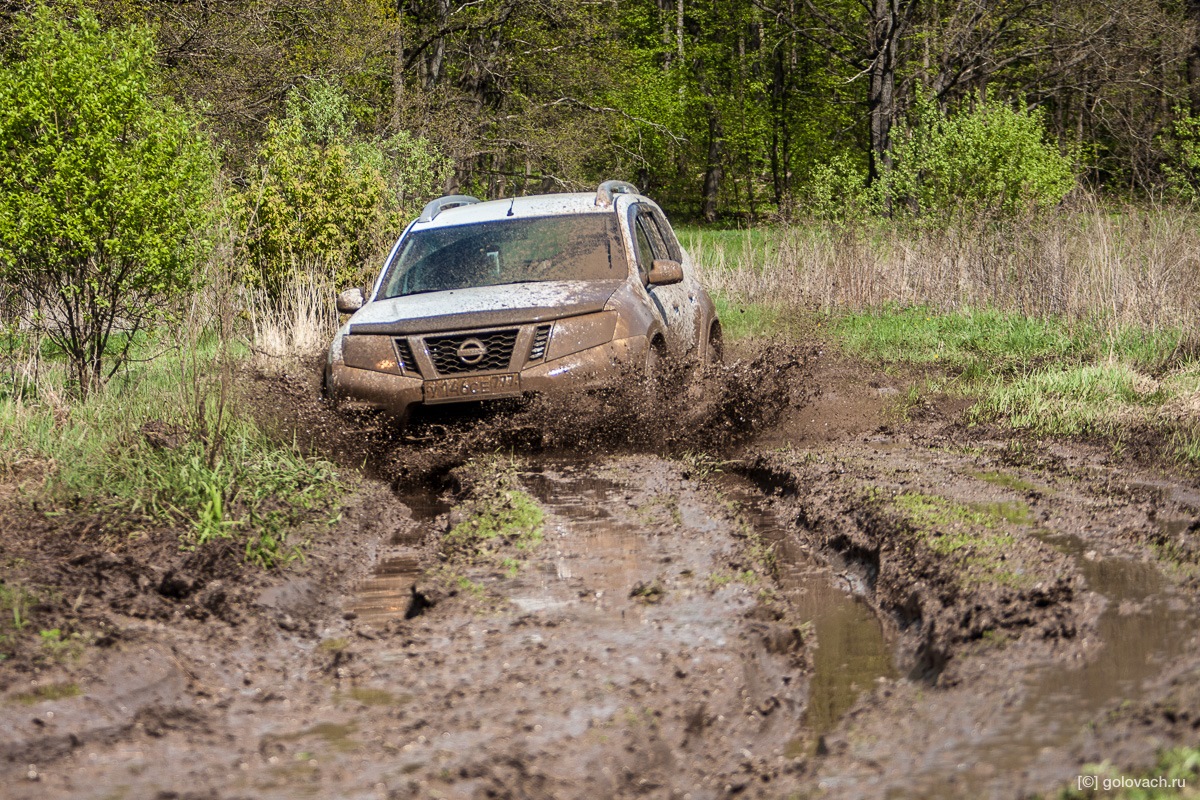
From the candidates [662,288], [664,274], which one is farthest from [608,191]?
[664,274]

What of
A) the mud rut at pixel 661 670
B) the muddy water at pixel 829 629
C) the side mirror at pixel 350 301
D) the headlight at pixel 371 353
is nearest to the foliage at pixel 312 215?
the side mirror at pixel 350 301

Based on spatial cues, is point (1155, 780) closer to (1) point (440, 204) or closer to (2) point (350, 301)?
(2) point (350, 301)

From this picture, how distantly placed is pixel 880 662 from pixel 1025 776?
130cm

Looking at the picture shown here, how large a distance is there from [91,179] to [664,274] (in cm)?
479

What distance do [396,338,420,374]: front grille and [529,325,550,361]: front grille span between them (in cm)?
76

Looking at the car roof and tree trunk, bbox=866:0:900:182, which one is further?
tree trunk, bbox=866:0:900:182

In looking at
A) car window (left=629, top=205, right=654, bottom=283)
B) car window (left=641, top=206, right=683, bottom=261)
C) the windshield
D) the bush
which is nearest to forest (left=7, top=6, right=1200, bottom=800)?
car window (left=641, top=206, right=683, bottom=261)

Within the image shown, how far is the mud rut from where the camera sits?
328cm

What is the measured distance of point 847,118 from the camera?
167 ft

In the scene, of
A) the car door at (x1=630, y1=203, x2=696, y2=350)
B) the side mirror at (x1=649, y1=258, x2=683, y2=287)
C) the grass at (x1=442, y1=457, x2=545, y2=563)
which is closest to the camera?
the grass at (x1=442, y1=457, x2=545, y2=563)

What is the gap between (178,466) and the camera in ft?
21.7

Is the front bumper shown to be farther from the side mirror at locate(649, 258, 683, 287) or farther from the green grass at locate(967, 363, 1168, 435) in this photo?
the green grass at locate(967, 363, 1168, 435)

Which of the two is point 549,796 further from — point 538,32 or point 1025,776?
point 538,32

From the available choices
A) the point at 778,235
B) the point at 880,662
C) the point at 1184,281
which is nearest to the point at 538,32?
the point at 778,235
